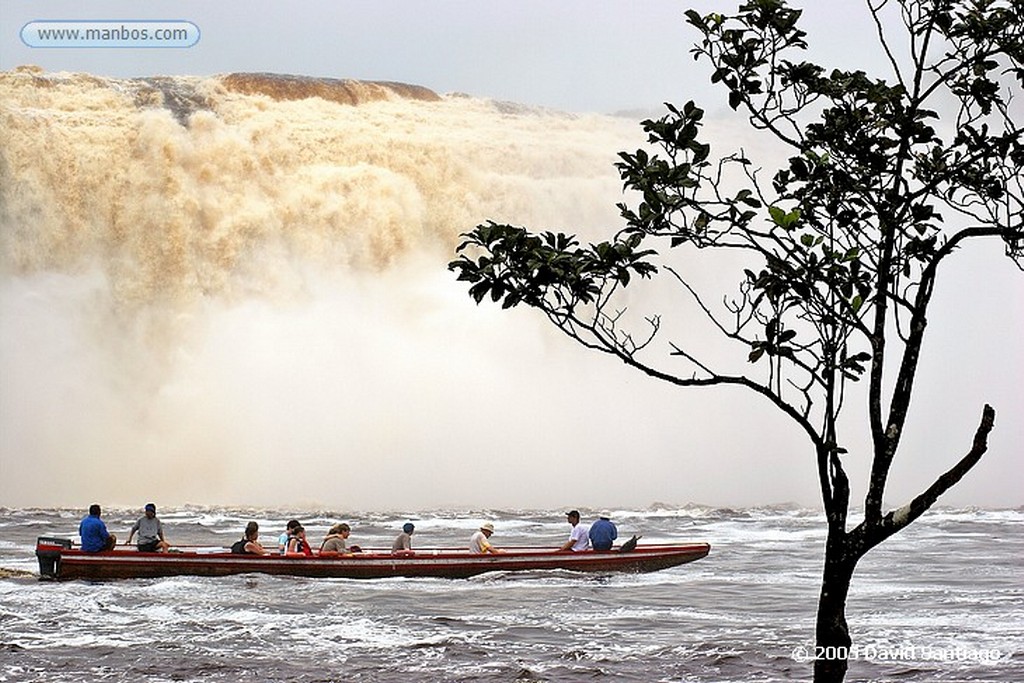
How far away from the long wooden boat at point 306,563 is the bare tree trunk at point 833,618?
1380cm

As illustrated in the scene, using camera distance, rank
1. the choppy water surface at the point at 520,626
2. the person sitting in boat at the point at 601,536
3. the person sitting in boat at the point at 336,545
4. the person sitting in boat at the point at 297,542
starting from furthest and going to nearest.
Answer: the person sitting in boat at the point at 601,536, the person sitting in boat at the point at 297,542, the person sitting in boat at the point at 336,545, the choppy water surface at the point at 520,626

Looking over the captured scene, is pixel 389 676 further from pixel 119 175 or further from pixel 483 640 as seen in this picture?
pixel 119 175

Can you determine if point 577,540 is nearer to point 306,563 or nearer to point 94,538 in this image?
point 306,563

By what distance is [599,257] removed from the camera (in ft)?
20.9

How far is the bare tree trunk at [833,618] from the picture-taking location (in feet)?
21.7

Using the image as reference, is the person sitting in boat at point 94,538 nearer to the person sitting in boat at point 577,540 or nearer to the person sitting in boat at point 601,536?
the person sitting in boat at point 577,540

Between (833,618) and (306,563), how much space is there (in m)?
13.9

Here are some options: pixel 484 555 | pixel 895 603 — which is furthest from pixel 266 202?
pixel 895 603

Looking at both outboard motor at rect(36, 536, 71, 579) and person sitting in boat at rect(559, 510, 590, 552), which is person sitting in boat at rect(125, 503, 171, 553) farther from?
person sitting in boat at rect(559, 510, 590, 552)

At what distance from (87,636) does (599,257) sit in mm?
9864

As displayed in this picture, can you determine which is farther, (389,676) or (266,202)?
(266,202)

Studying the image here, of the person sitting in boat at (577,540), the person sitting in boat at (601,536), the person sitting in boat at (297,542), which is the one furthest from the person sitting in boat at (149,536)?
the person sitting in boat at (601,536)

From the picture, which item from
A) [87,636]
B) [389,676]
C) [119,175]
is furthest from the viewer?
[119,175]

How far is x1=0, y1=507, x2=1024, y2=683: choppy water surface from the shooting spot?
1223 cm
